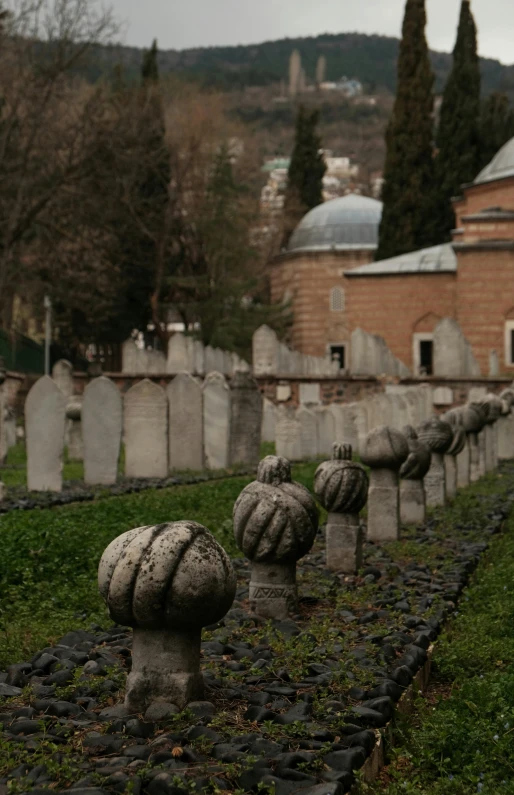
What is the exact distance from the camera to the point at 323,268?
50406mm

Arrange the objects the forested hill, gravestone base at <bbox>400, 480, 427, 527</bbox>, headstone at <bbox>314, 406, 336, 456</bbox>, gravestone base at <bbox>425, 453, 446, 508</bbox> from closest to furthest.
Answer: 1. gravestone base at <bbox>400, 480, 427, 527</bbox>
2. gravestone base at <bbox>425, 453, 446, 508</bbox>
3. headstone at <bbox>314, 406, 336, 456</bbox>
4. the forested hill

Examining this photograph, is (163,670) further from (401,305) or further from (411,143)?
(411,143)

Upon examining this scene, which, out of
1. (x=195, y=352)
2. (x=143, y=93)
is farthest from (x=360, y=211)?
(x=195, y=352)

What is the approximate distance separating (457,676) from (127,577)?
2007 millimetres

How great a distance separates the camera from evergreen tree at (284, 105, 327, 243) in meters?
53.9

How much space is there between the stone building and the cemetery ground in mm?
40269

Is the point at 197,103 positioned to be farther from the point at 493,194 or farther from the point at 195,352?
the point at 195,352

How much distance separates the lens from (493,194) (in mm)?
41219

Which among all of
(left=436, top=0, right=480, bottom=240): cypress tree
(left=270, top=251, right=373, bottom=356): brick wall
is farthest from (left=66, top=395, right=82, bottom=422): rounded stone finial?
(left=270, top=251, right=373, bottom=356): brick wall

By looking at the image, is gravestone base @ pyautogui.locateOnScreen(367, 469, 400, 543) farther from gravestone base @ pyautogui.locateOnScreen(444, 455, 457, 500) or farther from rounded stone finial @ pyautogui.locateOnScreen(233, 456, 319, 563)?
gravestone base @ pyautogui.locateOnScreen(444, 455, 457, 500)

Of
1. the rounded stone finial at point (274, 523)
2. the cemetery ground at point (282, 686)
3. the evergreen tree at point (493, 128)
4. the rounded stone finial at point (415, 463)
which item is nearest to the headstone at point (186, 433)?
the rounded stone finial at point (415, 463)

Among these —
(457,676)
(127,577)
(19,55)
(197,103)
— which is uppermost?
(197,103)

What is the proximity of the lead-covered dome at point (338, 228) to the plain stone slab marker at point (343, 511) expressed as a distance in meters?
42.8

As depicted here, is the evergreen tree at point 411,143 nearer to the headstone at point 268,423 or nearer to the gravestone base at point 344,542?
the headstone at point 268,423
